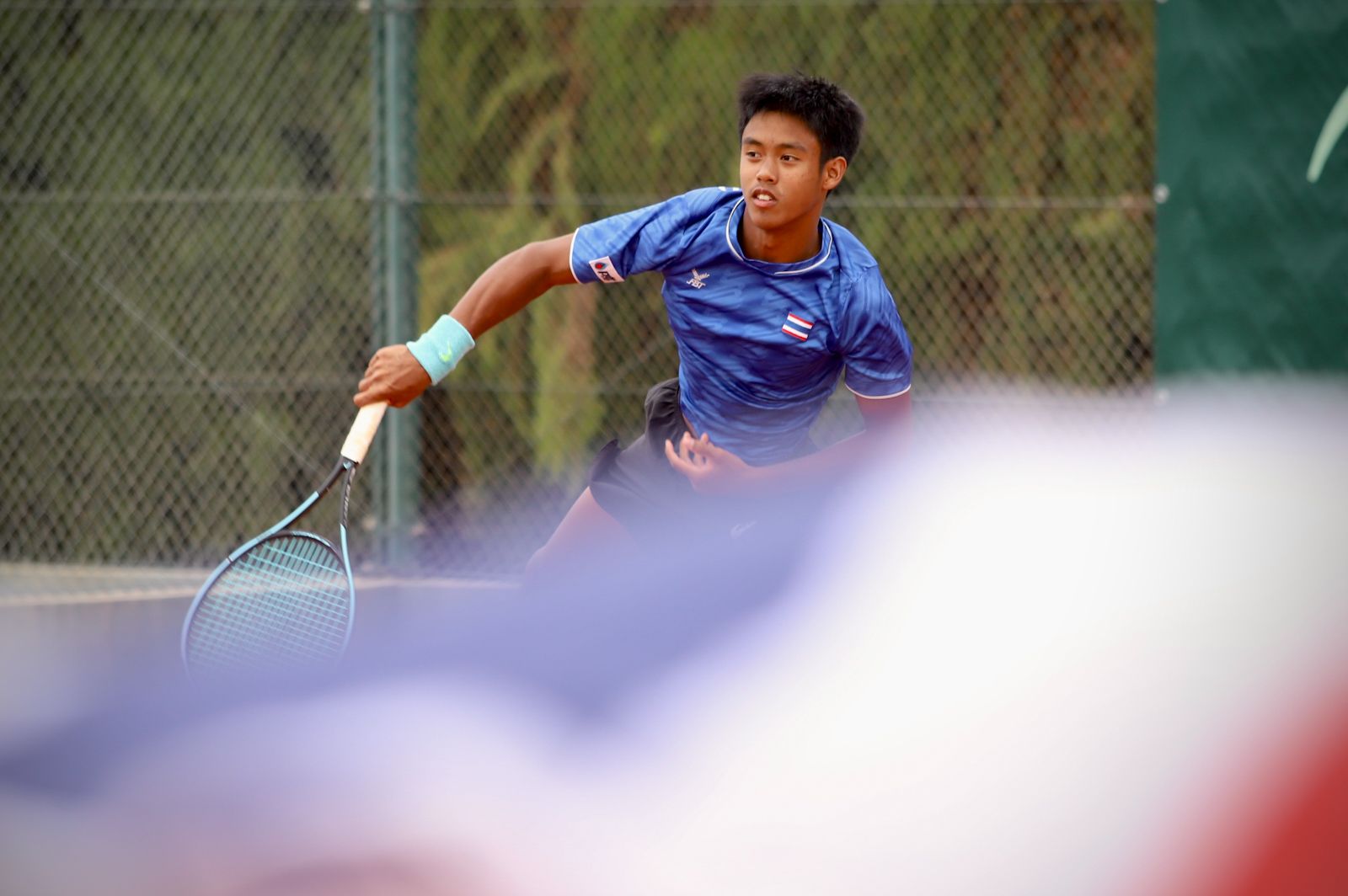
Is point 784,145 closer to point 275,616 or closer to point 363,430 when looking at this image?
point 363,430

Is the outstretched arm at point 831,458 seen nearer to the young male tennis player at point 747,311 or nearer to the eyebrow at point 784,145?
the young male tennis player at point 747,311

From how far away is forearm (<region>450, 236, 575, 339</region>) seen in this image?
3.40 meters

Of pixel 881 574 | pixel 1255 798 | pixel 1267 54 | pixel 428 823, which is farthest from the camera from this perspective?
pixel 1267 54

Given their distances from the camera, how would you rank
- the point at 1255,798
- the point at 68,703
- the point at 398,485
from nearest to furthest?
the point at 1255,798 < the point at 68,703 < the point at 398,485

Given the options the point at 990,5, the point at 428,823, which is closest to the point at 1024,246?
the point at 990,5

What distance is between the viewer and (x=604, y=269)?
357cm

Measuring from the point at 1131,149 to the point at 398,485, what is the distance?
3.17 metres

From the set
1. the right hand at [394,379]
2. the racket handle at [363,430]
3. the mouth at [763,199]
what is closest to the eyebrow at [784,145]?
the mouth at [763,199]

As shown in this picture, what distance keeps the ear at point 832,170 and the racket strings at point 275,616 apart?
1428 millimetres

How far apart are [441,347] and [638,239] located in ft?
1.94

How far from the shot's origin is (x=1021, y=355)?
598 cm

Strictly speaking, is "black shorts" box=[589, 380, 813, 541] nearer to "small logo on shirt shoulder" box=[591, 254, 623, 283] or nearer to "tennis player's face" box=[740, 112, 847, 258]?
"small logo on shirt shoulder" box=[591, 254, 623, 283]

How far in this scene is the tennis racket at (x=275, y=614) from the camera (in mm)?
3551

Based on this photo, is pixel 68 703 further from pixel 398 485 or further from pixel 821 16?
pixel 821 16
